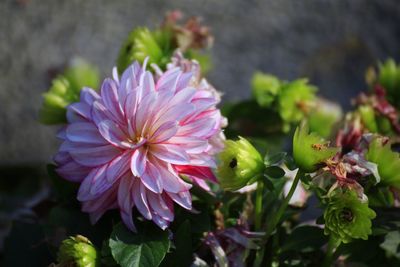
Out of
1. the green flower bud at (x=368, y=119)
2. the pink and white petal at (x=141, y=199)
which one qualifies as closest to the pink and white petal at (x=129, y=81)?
the pink and white petal at (x=141, y=199)

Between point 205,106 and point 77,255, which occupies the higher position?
point 205,106

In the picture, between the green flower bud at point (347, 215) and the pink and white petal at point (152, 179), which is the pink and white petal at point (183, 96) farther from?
the green flower bud at point (347, 215)

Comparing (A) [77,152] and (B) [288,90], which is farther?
(B) [288,90]

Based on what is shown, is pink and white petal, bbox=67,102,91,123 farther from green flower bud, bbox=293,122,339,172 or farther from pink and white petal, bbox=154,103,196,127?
green flower bud, bbox=293,122,339,172

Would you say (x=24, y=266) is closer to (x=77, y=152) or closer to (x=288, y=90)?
(x=77, y=152)

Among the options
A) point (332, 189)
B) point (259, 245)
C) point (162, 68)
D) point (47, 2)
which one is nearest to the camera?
point (332, 189)

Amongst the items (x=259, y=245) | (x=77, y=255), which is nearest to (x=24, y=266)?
(x=77, y=255)

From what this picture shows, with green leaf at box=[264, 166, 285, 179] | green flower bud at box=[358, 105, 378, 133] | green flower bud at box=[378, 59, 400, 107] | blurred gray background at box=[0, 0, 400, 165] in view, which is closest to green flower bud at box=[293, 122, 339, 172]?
green leaf at box=[264, 166, 285, 179]
